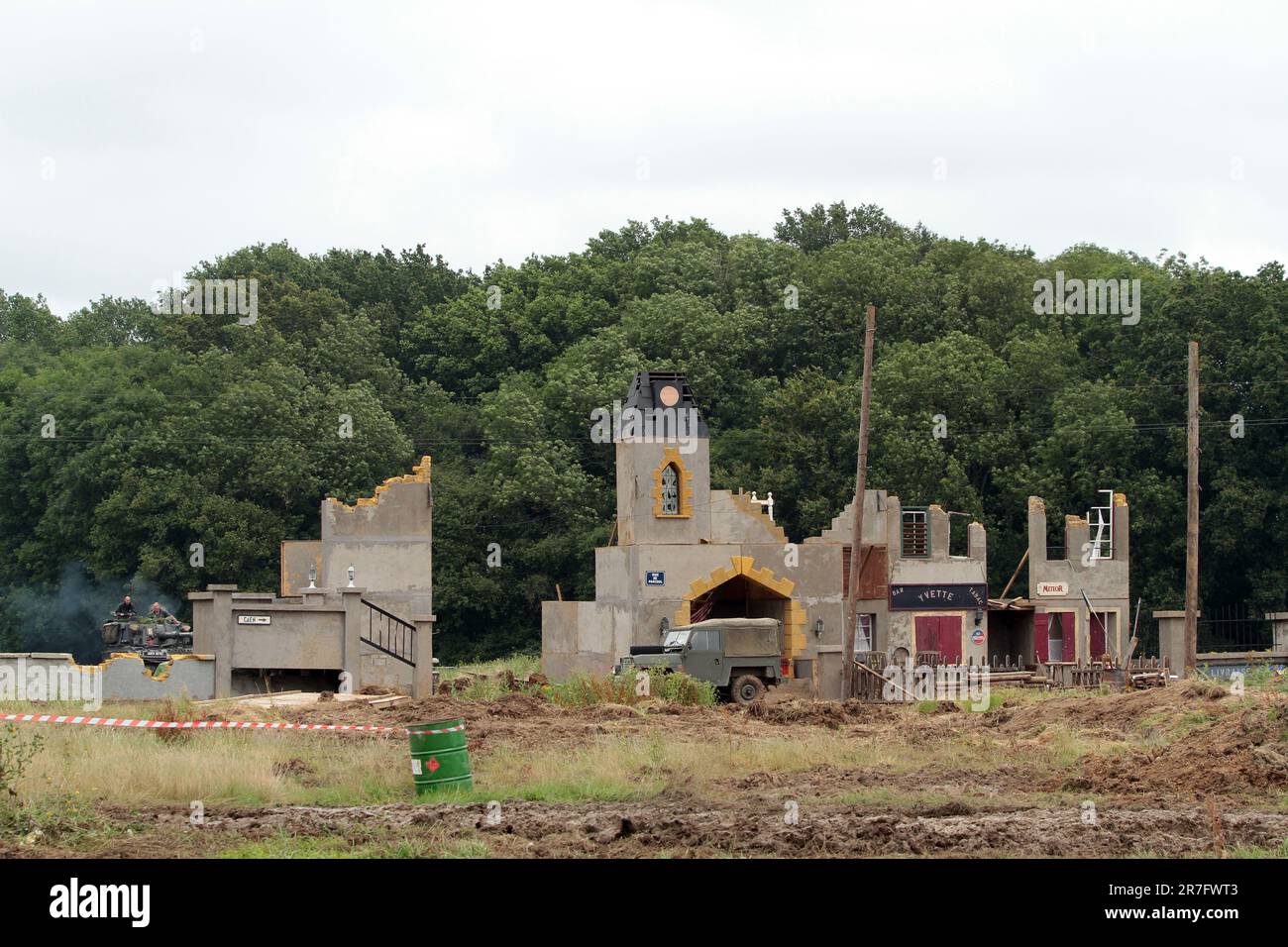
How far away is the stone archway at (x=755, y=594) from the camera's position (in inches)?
1797

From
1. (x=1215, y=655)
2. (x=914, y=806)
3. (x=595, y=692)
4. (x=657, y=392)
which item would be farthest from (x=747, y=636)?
(x=914, y=806)

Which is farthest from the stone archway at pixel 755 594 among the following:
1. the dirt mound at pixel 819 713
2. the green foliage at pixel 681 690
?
the dirt mound at pixel 819 713

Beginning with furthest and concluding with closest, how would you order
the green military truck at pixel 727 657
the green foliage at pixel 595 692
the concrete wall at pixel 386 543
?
1. the concrete wall at pixel 386 543
2. the green military truck at pixel 727 657
3. the green foliage at pixel 595 692

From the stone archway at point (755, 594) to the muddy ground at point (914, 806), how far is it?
16.5 metres

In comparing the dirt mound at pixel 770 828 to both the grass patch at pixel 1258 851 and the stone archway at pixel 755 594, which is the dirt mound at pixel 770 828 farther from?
the stone archway at pixel 755 594

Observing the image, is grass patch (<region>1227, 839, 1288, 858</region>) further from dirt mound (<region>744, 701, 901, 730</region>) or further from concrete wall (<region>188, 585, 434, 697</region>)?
concrete wall (<region>188, 585, 434, 697</region>)

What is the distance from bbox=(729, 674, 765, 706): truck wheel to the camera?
3891 centimetres

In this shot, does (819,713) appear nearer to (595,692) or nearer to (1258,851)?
(595,692)

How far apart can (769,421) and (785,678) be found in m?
27.1

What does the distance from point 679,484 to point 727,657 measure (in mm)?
8534

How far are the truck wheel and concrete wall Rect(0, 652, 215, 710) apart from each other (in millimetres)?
12133

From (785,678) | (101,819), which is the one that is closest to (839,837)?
(101,819)

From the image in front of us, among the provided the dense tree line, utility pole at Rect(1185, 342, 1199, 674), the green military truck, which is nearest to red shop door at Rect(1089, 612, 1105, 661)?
the dense tree line

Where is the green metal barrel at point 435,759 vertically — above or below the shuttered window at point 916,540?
below
